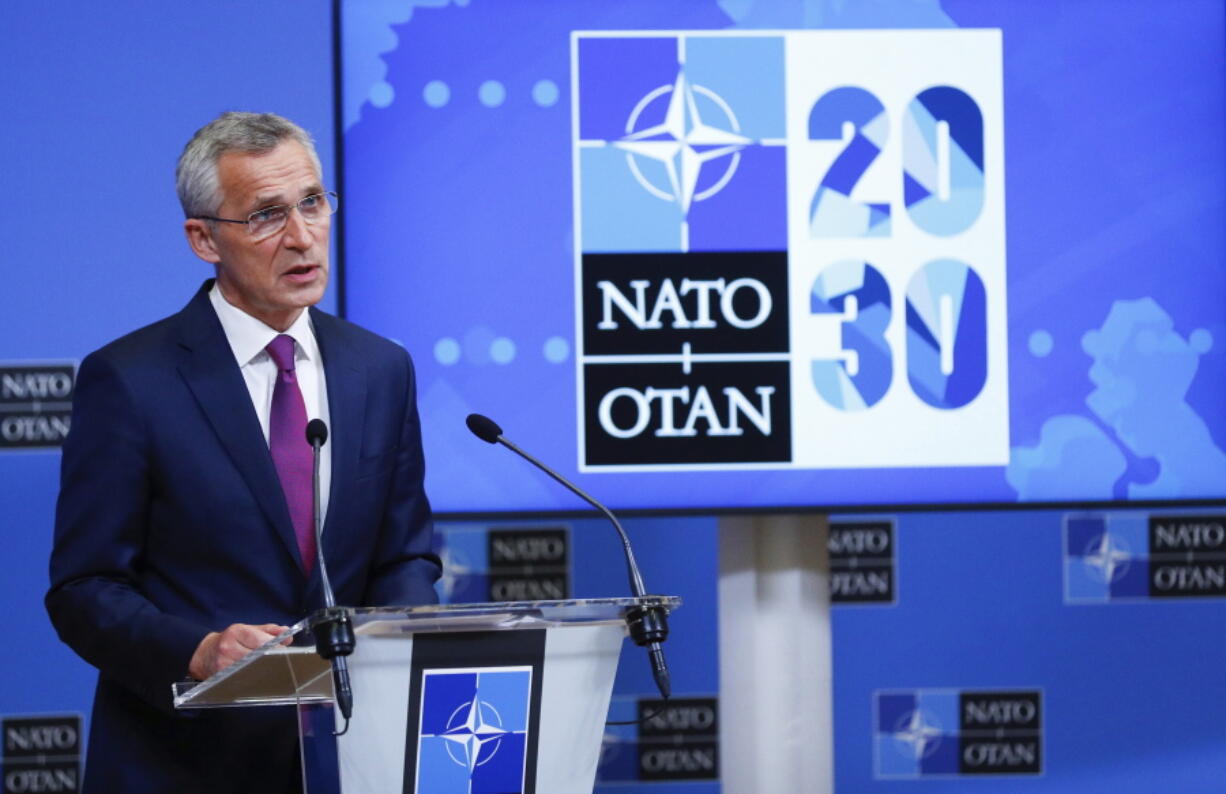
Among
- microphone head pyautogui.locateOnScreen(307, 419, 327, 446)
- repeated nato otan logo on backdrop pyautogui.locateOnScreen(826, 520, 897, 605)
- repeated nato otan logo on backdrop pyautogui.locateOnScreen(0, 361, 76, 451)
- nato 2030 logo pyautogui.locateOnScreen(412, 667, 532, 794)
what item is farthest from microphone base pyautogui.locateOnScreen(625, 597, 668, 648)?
repeated nato otan logo on backdrop pyautogui.locateOnScreen(0, 361, 76, 451)

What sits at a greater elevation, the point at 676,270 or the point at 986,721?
the point at 676,270

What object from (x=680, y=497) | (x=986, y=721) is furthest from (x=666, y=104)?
(x=986, y=721)

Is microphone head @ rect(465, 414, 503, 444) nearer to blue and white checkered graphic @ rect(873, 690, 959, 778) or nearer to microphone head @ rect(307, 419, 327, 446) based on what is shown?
microphone head @ rect(307, 419, 327, 446)

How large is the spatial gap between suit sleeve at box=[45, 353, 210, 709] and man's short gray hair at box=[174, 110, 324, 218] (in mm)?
244

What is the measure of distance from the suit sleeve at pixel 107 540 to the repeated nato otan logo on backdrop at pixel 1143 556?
224cm

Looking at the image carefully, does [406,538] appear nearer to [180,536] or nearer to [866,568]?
[180,536]

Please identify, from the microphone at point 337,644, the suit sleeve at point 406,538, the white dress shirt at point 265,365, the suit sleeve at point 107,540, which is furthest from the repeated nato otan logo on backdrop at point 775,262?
the microphone at point 337,644

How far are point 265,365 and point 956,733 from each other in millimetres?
2031

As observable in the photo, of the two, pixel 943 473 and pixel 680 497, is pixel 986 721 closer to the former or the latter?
pixel 943 473

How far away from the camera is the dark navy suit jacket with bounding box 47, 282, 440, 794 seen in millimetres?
1777

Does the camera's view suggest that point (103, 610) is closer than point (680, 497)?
Yes

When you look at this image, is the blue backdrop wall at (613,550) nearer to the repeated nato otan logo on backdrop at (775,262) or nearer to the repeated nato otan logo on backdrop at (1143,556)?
the repeated nato otan logo on backdrop at (1143,556)

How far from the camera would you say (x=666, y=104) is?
263 cm

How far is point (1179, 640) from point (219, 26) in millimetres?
2538
